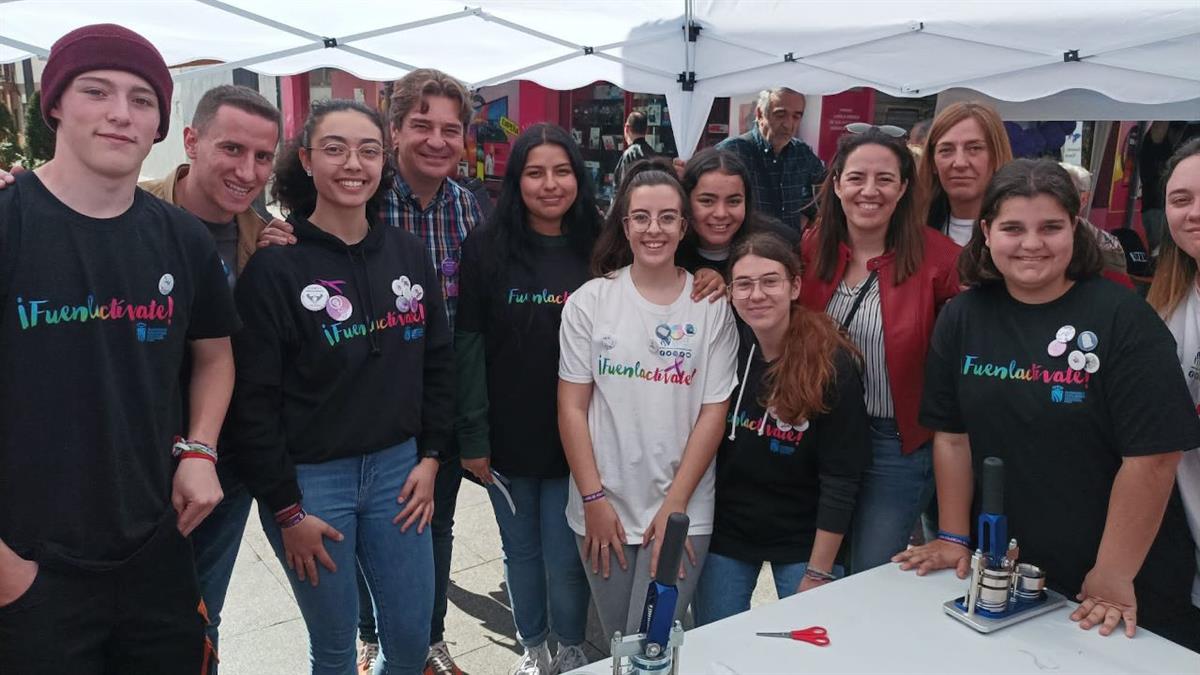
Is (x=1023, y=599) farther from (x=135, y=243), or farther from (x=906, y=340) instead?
(x=135, y=243)

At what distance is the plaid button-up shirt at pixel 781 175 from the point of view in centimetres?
471

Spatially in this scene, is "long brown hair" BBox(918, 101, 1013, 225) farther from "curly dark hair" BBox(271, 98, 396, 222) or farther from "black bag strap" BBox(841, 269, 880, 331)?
"curly dark hair" BBox(271, 98, 396, 222)

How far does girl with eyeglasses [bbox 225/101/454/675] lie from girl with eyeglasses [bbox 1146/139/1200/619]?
1.82 m

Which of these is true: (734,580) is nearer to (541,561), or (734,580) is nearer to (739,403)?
(739,403)

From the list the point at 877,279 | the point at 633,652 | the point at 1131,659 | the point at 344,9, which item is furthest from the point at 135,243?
the point at 344,9

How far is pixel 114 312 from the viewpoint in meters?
1.53

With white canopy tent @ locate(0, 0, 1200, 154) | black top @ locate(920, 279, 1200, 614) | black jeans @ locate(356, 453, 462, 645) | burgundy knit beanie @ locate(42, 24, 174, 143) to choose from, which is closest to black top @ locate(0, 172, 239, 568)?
burgundy knit beanie @ locate(42, 24, 174, 143)

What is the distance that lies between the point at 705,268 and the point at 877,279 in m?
0.50

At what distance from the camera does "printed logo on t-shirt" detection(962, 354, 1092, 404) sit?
5.77 ft

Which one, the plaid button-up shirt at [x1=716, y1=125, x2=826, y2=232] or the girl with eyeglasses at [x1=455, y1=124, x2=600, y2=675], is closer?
the girl with eyeglasses at [x1=455, y1=124, x2=600, y2=675]

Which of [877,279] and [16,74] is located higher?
[16,74]

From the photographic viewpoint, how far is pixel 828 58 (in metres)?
4.32

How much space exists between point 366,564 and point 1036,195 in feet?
6.12

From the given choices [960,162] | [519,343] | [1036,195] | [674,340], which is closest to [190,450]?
[519,343]
